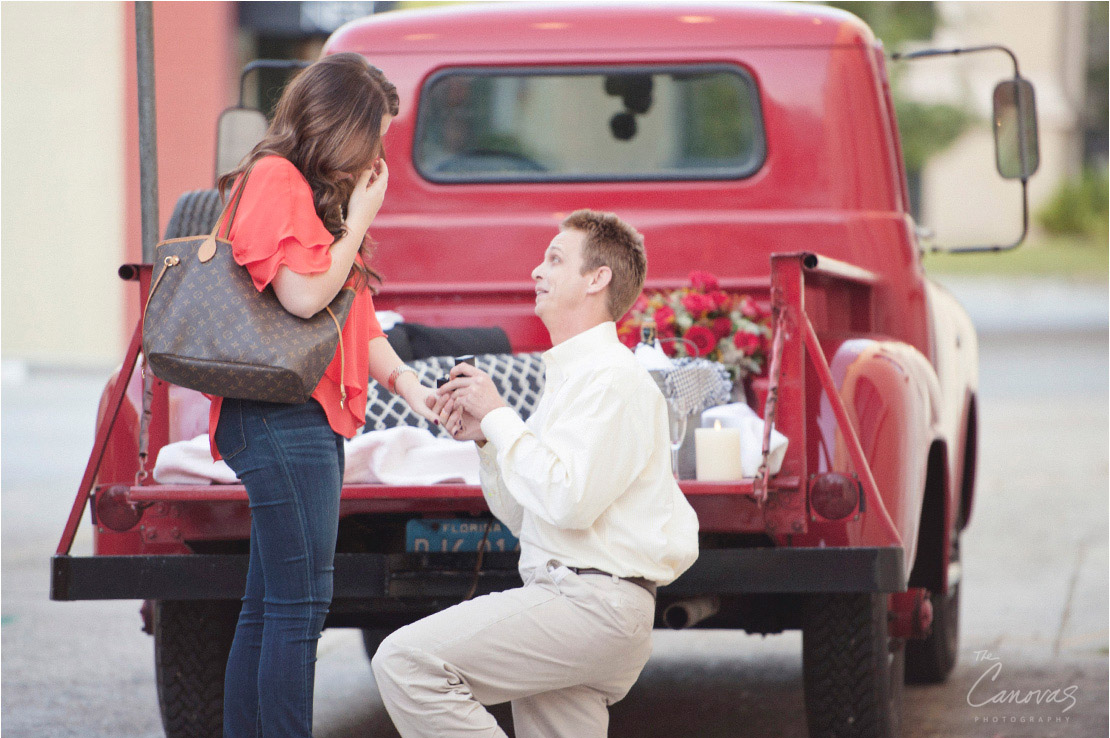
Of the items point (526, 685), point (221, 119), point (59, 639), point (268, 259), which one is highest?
point (221, 119)

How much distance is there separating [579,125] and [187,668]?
240cm

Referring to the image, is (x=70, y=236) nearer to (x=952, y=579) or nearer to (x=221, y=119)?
(x=221, y=119)

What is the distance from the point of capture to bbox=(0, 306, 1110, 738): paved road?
4645 mm

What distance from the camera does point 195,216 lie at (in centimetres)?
448

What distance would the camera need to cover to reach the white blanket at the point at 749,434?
3.35 meters

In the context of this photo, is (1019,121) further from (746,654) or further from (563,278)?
(563,278)

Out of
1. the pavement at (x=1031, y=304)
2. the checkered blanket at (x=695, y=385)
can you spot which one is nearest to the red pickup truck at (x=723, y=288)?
the checkered blanket at (x=695, y=385)

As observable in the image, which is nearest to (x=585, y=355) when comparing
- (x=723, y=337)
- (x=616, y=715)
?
(x=723, y=337)

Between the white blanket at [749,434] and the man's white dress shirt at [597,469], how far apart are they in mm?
484

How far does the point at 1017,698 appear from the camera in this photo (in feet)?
15.9

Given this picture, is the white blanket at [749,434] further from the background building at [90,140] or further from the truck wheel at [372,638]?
the background building at [90,140]

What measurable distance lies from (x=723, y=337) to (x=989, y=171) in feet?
128

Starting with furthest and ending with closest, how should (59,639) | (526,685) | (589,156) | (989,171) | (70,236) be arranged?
1. (989,171)
2. (70,236)
3. (59,639)
4. (589,156)
5. (526,685)

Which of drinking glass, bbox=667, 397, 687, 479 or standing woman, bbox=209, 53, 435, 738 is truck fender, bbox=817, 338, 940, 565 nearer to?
drinking glass, bbox=667, 397, 687, 479
